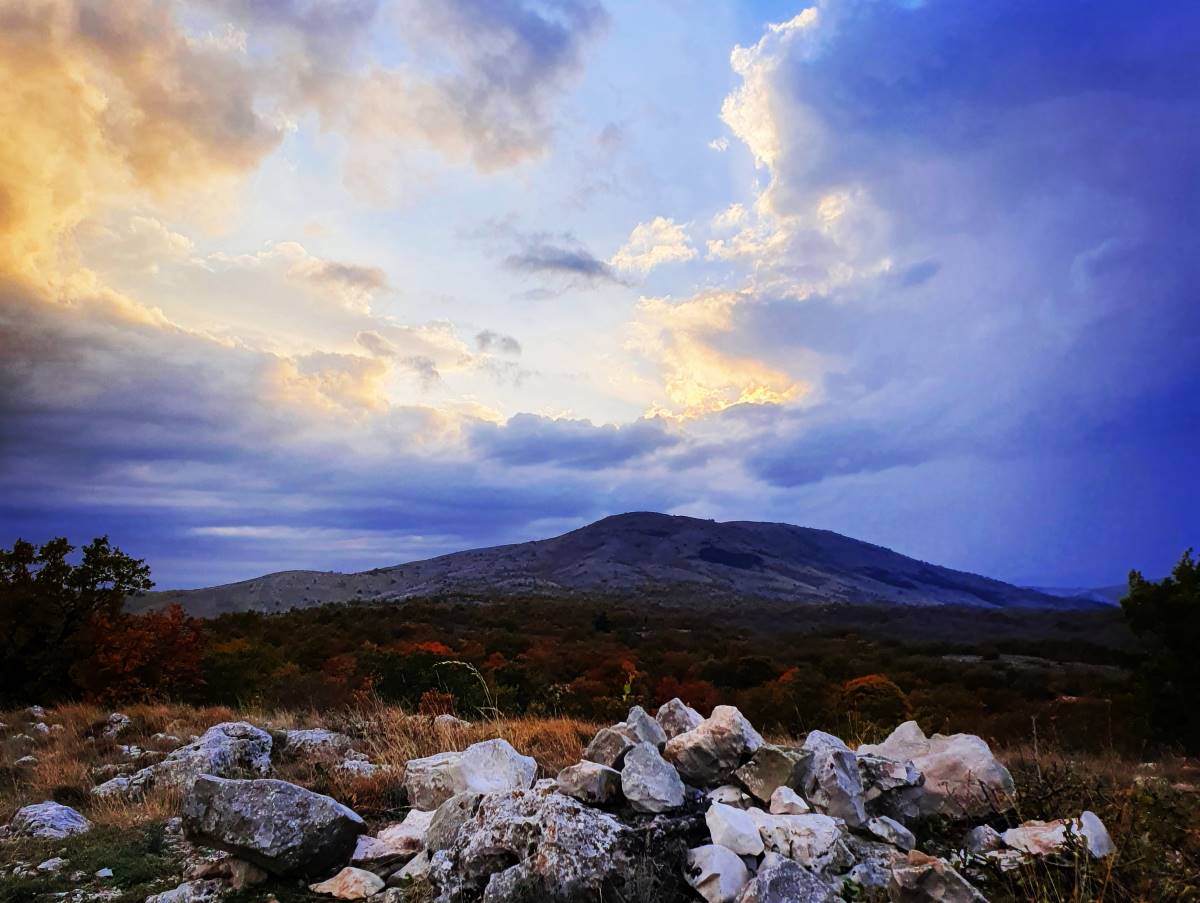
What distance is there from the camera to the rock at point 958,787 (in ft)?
19.1

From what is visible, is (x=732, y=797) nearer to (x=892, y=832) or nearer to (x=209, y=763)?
(x=892, y=832)

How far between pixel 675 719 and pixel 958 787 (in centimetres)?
263

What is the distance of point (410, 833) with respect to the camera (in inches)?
242

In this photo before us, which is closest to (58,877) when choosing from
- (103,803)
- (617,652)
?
(103,803)

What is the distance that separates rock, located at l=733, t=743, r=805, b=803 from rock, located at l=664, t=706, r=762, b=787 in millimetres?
215

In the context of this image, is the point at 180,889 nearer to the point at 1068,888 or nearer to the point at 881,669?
the point at 1068,888

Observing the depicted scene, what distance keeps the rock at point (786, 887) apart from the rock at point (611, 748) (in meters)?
1.61

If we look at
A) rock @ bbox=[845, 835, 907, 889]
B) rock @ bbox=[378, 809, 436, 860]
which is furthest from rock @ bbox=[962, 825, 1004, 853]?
Result: rock @ bbox=[378, 809, 436, 860]

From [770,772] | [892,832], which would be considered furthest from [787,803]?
[892,832]

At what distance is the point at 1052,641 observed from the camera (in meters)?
34.5

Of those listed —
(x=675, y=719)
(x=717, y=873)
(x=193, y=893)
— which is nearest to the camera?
(x=717, y=873)

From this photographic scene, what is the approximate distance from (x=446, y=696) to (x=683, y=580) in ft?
297

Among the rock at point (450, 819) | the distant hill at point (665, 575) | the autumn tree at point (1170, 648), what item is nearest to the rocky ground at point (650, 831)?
the rock at point (450, 819)

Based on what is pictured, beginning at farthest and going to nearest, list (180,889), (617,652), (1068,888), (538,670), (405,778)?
(617,652) < (538,670) < (405,778) < (180,889) < (1068,888)
